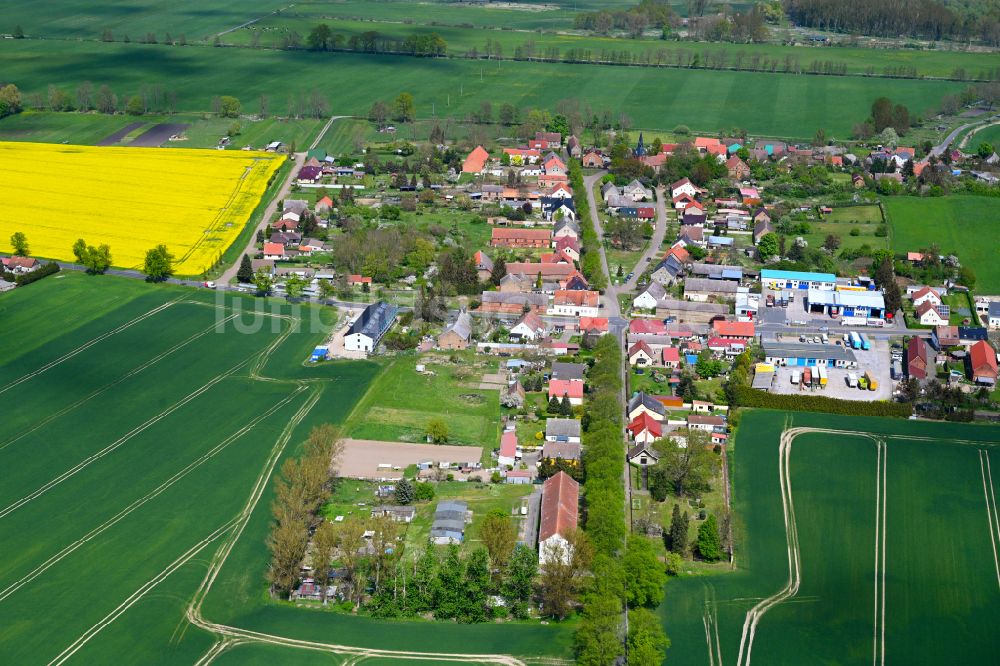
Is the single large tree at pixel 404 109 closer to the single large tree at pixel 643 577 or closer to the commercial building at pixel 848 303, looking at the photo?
the commercial building at pixel 848 303

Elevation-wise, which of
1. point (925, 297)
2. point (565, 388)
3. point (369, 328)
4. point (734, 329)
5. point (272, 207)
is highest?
point (272, 207)

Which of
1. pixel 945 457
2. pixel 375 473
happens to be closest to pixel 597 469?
pixel 375 473

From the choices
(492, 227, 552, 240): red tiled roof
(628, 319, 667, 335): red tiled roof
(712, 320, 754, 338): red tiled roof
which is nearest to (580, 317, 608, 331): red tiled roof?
(628, 319, 667, 335): red tiled roof

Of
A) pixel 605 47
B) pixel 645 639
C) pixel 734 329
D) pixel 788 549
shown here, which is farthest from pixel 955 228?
pixel 605 47

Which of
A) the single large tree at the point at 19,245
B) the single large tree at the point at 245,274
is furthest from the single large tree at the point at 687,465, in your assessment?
the single large tree at the point at 19,245

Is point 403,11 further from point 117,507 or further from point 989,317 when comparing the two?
point 117,507

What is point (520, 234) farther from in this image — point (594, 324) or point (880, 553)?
point (880, 553)
